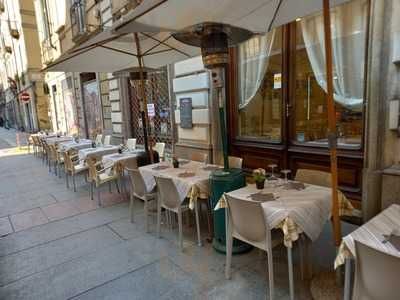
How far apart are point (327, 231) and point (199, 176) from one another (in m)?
1.72

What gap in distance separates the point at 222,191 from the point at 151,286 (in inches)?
44.1

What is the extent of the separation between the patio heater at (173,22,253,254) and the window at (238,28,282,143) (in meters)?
1.56

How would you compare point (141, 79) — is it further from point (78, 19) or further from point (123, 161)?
point (78, 19)

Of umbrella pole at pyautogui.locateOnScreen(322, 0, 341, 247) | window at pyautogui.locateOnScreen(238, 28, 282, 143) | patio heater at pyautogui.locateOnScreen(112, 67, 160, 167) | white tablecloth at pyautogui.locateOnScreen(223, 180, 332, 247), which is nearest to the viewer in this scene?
umbrella pole at pyautogui.locateOnScreen(322, 0, 341, 247)

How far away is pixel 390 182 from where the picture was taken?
2881 millimetres

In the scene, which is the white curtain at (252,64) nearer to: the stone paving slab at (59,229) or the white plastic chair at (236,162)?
the white plastic chair at (236,162)

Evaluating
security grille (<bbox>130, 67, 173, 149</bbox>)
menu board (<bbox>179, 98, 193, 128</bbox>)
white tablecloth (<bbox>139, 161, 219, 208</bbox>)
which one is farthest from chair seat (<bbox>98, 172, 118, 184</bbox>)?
security grille (<bbox>130, 67, 173, 149</bbox>)

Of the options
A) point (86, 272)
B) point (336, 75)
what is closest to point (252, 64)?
point (336, 75)

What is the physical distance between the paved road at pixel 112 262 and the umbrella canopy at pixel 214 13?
2275mm

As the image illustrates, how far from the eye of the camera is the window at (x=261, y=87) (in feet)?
14.9

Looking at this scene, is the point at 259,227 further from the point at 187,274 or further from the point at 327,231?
the point at 327,231

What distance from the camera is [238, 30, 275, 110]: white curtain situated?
4.67 meters

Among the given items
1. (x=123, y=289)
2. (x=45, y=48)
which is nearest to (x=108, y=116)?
(x=123, y=289)

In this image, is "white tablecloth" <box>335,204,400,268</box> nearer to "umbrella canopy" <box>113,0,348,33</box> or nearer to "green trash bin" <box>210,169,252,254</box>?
"green trash bin" <box>210,169,252,254</box>
